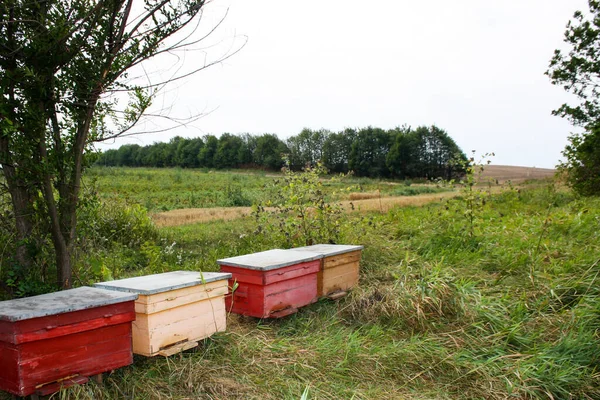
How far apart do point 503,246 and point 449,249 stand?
66 centimetres

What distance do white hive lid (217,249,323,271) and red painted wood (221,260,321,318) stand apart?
5 centimetres

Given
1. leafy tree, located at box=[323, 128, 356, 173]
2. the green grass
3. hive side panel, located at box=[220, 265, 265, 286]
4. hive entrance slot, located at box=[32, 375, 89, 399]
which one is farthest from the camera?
leafy tree, located at box=[323, 128, 356, 173]

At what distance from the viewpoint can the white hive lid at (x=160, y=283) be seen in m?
3.12

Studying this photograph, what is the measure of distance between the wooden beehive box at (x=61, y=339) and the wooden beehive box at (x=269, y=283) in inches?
41.6

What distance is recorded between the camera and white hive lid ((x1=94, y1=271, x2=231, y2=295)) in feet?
10.3

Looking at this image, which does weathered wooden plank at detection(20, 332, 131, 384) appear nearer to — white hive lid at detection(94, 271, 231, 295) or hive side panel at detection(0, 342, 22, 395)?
hive side panel at detection(0, 342, 22, 395)

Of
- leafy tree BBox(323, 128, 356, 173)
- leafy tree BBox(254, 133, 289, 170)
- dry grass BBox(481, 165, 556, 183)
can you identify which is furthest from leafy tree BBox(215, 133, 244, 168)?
dry grass BBox(481, 165, 556, 183)

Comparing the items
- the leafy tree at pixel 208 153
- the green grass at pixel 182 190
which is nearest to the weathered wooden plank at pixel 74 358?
the green grass at pixel 182 190

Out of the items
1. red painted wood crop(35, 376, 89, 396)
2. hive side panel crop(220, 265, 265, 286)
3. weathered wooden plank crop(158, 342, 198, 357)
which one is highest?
hive side panel crop(220, 265, 265, 286)

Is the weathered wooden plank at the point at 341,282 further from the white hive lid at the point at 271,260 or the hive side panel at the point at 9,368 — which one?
the hive side panel at the point at 9,368

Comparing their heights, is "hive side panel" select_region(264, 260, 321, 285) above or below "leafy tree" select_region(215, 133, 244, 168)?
below

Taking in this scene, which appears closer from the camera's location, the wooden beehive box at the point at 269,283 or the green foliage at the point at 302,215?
the wooden beehive box at the point at 269,283

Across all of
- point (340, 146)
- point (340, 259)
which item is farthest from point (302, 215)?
point (340, 146)

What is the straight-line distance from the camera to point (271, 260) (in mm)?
4234
